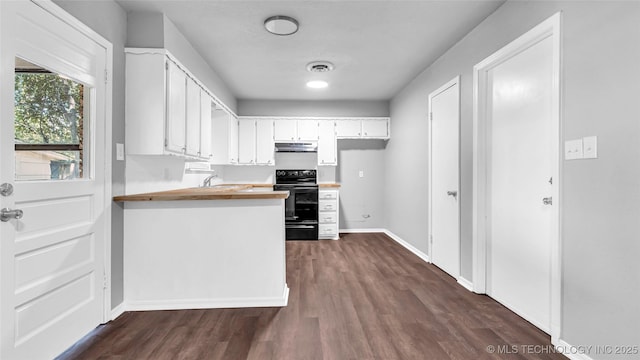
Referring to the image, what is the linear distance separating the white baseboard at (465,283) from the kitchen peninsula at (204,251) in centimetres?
172

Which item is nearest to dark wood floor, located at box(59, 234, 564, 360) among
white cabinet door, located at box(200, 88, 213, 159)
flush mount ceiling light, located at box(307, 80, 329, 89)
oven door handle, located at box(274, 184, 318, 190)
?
white cabinet door, located at box(200, 88, 213, 159)

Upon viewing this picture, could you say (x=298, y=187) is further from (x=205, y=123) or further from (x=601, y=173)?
(x=601, y=173)

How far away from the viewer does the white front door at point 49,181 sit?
4.80ft

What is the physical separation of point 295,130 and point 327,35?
2537 millimetres

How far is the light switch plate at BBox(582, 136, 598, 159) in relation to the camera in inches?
62.1

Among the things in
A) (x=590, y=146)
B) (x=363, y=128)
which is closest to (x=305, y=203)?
(x=363, y=128)

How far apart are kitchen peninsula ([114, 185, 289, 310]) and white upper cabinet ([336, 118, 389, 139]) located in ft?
10.6

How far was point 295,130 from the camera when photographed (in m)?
5.31

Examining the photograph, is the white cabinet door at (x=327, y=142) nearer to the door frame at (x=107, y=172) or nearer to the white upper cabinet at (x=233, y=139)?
the white upper cabinet at (x=233, y=139)

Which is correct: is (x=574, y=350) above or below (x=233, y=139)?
below

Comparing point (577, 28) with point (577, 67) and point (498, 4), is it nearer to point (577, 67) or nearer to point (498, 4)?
point (577, 67)

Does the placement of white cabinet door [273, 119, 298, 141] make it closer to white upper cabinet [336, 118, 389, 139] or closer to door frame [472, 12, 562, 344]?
white upper cabinet [336, 118, 389, 139]

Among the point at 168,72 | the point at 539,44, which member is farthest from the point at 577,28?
the point at 168,72

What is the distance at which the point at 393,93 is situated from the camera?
4965 mm
